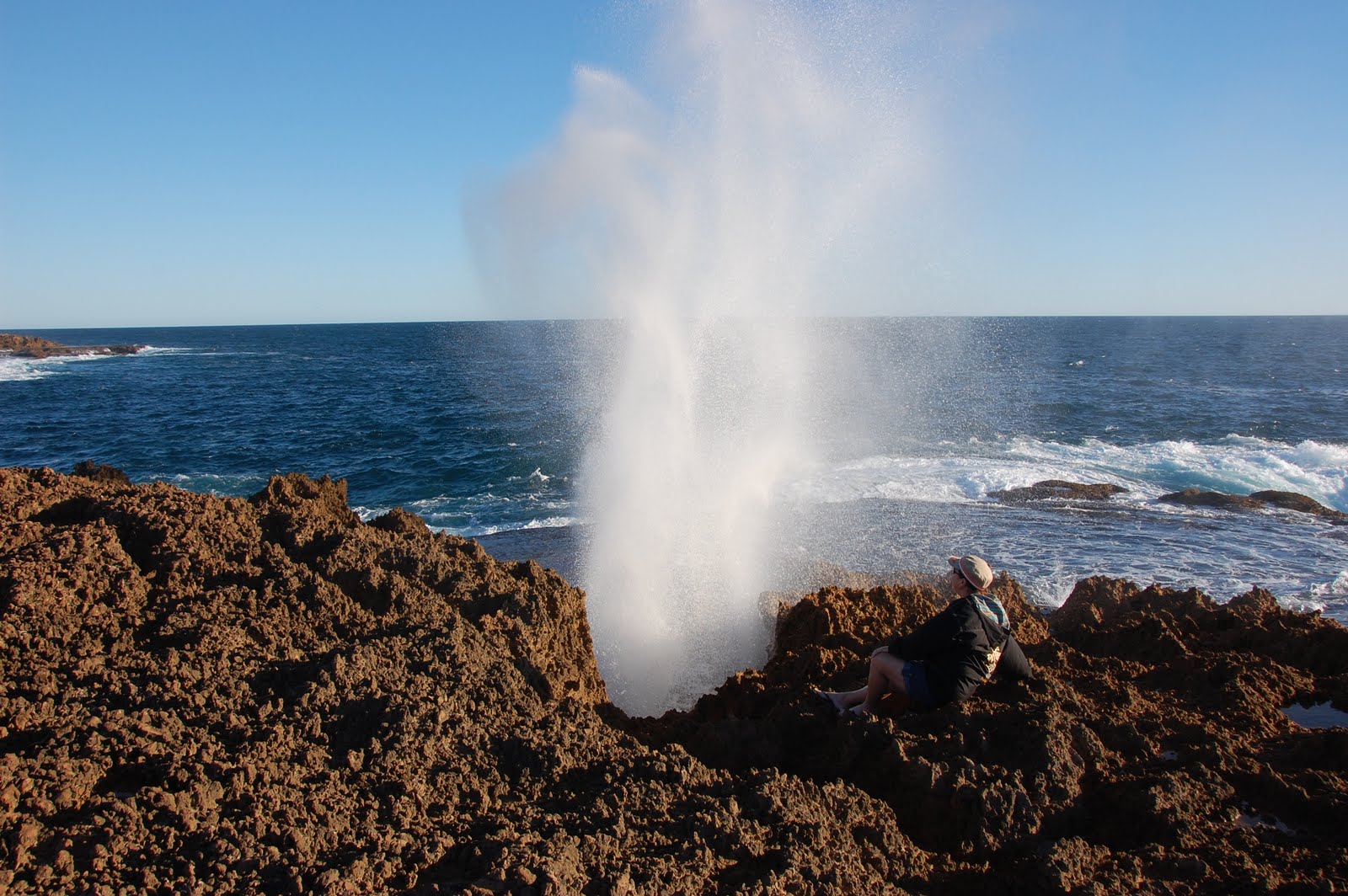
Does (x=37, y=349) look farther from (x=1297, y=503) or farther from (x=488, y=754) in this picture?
(x=1297, y=503)

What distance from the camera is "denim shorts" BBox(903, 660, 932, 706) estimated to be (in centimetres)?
475

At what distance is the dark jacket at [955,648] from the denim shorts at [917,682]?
31 mm

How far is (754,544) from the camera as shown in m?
12.0

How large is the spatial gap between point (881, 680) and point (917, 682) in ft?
0.87

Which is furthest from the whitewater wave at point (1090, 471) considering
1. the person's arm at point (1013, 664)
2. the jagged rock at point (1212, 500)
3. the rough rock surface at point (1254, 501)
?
the person's arm at point (1013, 664)

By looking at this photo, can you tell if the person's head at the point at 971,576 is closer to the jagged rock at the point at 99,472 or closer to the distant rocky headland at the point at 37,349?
the jagged rock at the point at 99,472

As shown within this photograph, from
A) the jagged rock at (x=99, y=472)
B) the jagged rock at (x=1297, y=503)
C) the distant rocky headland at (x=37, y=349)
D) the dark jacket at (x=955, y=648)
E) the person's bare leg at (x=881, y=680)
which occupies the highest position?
the distant rocky headland at (x=37, y=349)

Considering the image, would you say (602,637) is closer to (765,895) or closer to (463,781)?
(463,781)

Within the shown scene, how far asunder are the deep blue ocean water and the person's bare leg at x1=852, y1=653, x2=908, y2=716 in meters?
5.58

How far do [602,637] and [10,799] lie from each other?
5841 millimetres

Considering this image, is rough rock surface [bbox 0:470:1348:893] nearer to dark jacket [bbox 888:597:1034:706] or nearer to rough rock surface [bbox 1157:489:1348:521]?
dark jacket [bbox 888:597:1034:706]

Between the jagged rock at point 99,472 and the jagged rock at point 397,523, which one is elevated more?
the jagged rock at point 99,472

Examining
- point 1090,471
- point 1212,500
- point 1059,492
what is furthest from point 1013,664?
point 1090,471

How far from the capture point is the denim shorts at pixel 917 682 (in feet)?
15.6
